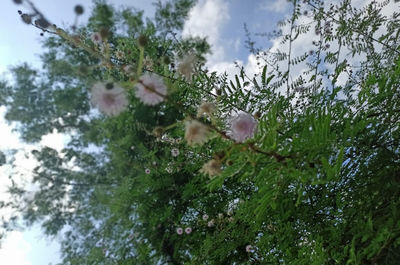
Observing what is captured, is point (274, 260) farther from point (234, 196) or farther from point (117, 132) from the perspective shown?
point (117, 132)

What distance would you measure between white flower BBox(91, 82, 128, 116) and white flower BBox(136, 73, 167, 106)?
0.04 meters

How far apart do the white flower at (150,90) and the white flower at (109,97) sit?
0.14ft

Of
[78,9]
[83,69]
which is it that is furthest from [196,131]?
[78,9]

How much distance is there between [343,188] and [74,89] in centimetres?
1006

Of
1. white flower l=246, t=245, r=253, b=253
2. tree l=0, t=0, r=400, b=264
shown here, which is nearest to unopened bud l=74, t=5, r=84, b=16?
tree l=0, t=0, r=400, b=264

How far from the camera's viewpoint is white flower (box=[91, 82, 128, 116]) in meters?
0.69

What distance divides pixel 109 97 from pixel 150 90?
0.09 meters

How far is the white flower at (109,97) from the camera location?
0.69 m

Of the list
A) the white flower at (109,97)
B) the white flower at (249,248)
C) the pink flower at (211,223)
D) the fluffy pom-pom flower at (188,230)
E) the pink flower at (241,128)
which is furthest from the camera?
the fluffy pom-pom flower at (188,230)

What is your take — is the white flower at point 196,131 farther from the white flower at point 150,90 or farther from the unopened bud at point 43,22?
the unopened bud at point 43,22

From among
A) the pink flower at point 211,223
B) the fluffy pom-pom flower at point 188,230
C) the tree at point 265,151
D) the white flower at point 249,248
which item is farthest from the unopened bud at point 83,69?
the fluffy pom-pom flower at point 188,230

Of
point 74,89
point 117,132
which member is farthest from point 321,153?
point 74,89

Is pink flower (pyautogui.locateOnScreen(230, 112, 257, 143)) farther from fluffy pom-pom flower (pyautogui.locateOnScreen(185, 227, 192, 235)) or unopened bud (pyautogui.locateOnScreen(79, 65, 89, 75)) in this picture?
fluffy pom-pom flower (pyautogui.locateOnScreen(185, 227, 192, 235))

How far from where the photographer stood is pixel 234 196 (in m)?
2.46
